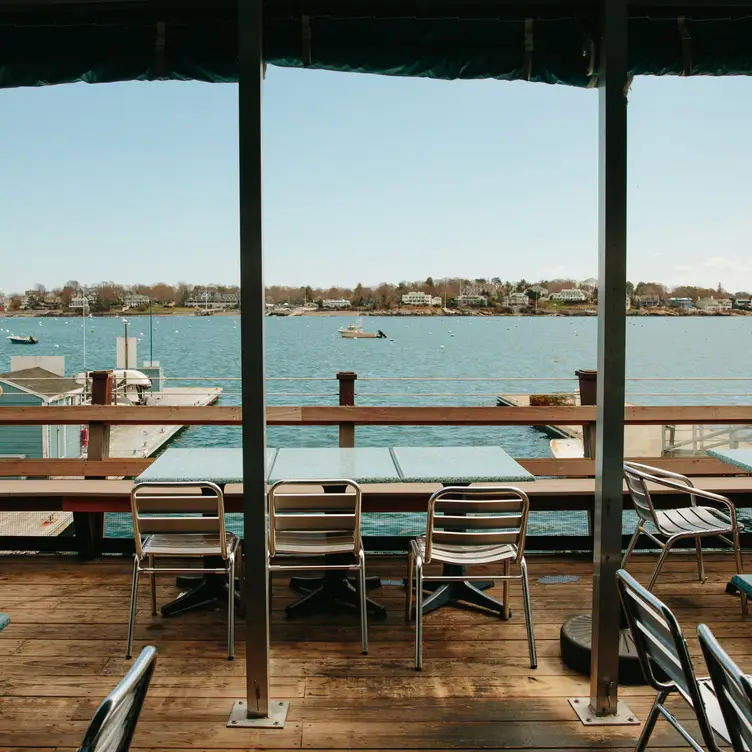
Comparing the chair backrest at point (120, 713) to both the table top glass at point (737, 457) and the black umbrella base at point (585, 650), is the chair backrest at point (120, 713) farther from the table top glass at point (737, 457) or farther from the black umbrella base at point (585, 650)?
the table top glass at point (737, 457)

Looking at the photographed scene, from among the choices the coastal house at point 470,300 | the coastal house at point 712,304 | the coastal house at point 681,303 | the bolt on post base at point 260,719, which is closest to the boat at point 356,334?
the coastal house at point 470,300

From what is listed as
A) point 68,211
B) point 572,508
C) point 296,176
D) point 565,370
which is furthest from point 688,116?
point 572,508

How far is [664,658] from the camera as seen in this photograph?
169cm

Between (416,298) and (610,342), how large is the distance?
29.5 m

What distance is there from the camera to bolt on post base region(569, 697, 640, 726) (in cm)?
226

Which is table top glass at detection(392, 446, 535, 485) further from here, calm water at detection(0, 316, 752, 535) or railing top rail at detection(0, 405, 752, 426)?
calm water at detection(0, 316, 752, 535)

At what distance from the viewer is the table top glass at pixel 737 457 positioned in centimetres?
343

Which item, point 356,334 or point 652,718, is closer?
point 652,718

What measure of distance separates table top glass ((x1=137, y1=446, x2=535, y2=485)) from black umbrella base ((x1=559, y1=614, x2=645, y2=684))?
66 centimetres

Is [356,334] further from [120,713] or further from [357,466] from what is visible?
[120,713]

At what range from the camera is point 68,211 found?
4159 centimetres

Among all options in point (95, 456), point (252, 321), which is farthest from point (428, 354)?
point (252, 321)

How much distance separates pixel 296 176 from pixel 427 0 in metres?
43.2

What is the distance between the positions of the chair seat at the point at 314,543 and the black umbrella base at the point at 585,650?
35.9 inches
